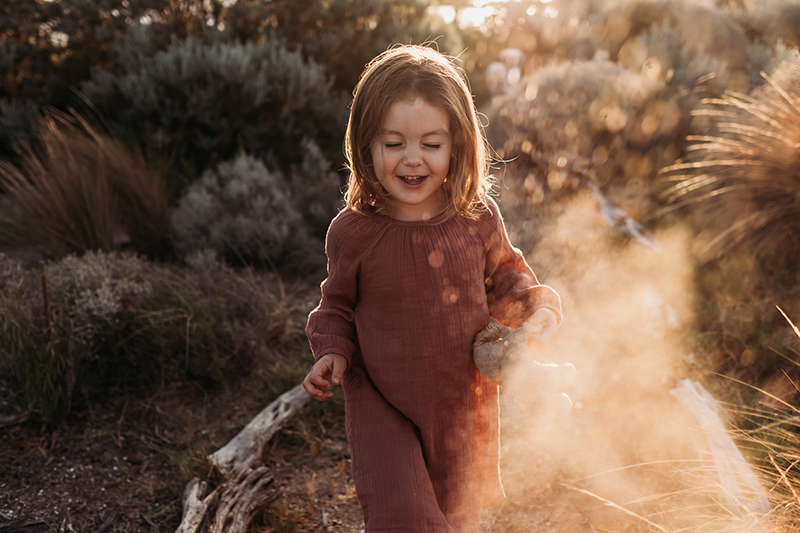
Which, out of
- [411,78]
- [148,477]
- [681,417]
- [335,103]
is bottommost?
[148,477]

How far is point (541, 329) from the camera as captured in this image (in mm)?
1604

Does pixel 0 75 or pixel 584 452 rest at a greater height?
pixel 0 75

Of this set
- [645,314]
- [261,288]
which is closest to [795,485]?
[645,314]

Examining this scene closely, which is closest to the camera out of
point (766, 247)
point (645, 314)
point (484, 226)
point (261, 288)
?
point (484, 226)

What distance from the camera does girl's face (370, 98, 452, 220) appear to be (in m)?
1.57

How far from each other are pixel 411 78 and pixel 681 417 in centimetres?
232

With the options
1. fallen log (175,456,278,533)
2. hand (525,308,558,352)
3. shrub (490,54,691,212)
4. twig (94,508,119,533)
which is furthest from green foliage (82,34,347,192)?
hand (525,308,558,352)

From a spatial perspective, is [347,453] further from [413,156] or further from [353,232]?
[413,156]

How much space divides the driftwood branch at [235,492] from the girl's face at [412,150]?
1.56 meters

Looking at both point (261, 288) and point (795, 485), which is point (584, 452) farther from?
point (261, 288)

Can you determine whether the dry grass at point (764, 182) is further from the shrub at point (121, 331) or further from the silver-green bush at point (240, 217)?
the silver-green bush at point (240, 217)

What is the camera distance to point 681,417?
109 inches

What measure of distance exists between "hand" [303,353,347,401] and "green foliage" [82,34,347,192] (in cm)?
447

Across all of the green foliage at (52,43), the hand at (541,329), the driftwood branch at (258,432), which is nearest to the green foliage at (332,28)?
the green foliage at (52,43)
